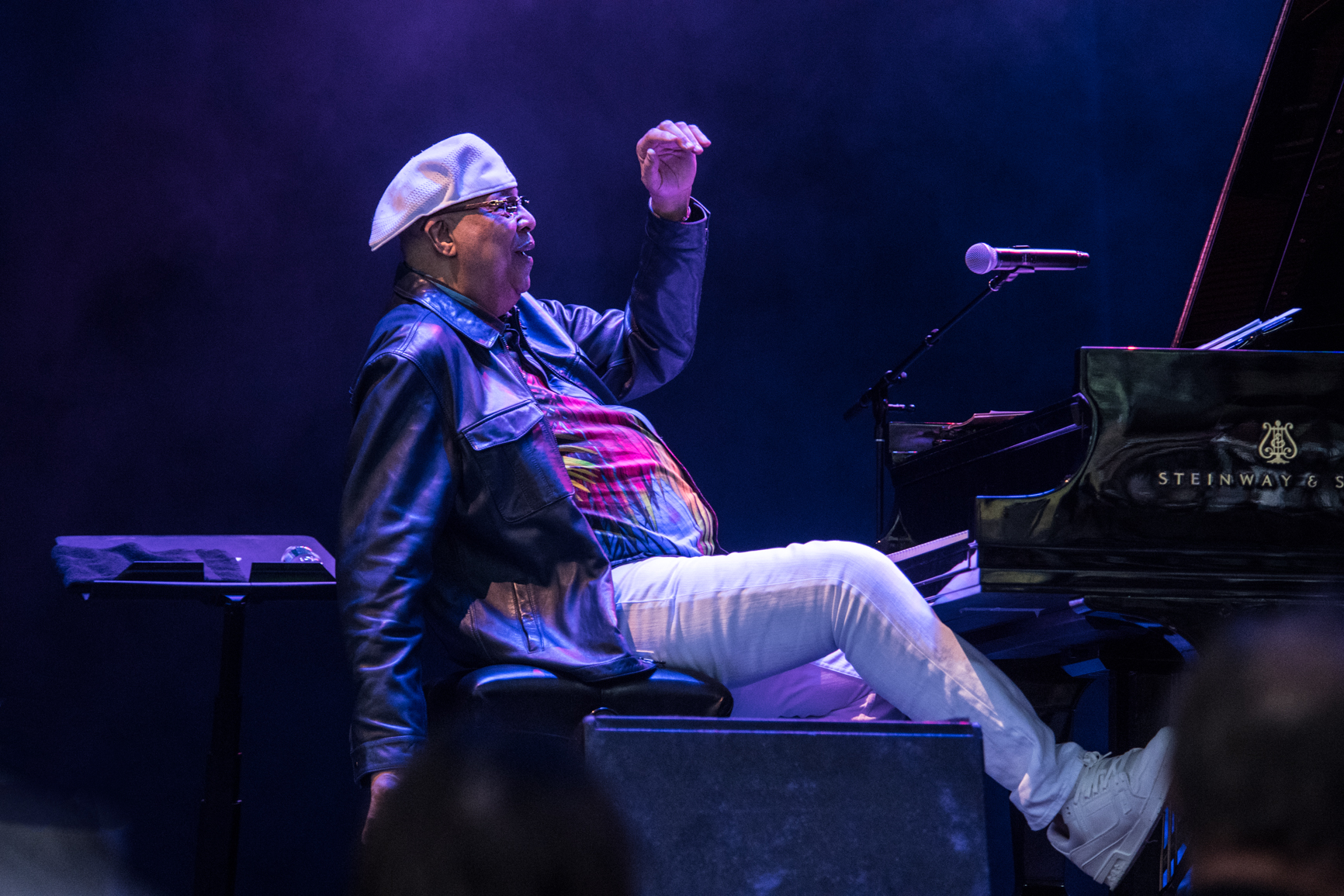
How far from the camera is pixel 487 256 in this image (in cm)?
229

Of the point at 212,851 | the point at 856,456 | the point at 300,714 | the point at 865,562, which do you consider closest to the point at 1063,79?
the point at 856,456

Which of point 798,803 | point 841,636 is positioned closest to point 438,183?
point 841,636

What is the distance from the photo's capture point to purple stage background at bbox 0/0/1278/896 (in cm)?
293

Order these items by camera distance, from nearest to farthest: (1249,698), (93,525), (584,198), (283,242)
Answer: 1. (1249,698)
2. (93,525)
3. (283,242)
4. (584,198)

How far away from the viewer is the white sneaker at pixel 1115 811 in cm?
174

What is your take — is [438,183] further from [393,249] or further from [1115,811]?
[1115,811]

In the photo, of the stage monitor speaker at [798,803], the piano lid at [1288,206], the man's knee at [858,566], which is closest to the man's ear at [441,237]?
the man's knee at [858,566]

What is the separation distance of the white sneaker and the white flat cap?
53.8 inches

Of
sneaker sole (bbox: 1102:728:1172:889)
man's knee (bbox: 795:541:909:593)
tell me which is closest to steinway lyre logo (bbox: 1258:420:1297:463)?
sneaker sole (bbox: 1102:728:1172:889)

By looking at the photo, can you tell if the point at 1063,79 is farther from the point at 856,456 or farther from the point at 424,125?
the point at 424,125

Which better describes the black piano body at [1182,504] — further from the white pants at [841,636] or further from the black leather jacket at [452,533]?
the black leather jacket at [452,533]

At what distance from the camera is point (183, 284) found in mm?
3039

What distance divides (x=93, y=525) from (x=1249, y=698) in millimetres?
2774

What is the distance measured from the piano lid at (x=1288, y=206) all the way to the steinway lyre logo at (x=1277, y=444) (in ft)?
1.41
